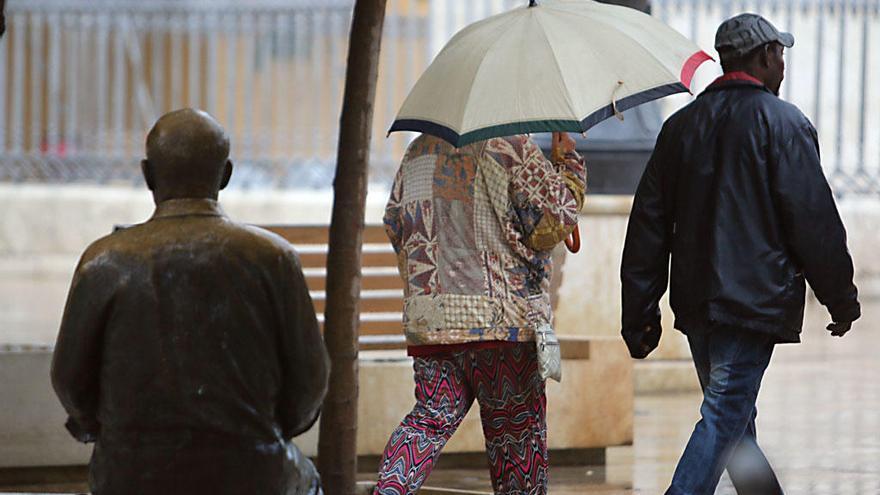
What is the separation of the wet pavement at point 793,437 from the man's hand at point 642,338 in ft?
4.73

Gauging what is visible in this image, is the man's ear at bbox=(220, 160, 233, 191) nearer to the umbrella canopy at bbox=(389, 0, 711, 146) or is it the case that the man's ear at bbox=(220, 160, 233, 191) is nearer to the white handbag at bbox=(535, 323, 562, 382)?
the umbrella canopy at bbox=(389, 0, 711, 146)

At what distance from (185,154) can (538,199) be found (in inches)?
67.3

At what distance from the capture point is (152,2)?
21.2 metres

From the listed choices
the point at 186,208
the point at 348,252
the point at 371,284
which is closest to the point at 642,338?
the point at 348,252

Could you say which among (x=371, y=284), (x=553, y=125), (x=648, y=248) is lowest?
(x=371, y=284)

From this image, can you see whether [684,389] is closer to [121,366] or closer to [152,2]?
[121,366]

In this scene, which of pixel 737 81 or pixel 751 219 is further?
pixel 737 81

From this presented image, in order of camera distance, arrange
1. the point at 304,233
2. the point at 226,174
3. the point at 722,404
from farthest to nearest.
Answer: the point at 304,233, the point at 722,404, the point at 226,174

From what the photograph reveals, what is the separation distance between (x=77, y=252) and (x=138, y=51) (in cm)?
258

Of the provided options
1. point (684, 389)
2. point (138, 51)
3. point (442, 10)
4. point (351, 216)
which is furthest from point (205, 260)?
point (138, 51)

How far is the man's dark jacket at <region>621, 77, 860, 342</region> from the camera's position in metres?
5.31

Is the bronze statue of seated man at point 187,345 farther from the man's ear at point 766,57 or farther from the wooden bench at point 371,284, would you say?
the wooden bench at point 371,284

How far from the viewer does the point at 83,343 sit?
381 cm

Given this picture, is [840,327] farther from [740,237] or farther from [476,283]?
[476,283]
